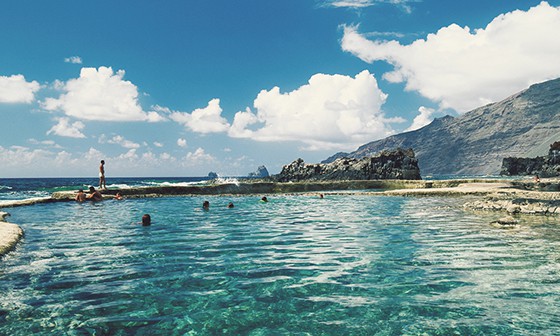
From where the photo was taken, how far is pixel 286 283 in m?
9.67

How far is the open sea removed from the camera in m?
7.07

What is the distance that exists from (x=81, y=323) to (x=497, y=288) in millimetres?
8756

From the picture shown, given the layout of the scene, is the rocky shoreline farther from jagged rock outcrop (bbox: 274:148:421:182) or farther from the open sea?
jagged rock outcrop (bbox: 274:148:421:182)

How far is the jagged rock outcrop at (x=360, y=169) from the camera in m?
103

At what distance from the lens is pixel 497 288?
904cm

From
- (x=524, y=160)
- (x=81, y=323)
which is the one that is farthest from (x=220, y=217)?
(x=524, y=160)

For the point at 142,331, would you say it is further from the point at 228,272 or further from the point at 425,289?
the point at 425,289

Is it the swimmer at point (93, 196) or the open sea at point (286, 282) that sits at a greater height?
the swimmer at point (93, 196)

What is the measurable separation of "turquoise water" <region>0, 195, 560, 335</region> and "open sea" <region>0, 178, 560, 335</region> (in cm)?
4

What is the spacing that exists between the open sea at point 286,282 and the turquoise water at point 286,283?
4cm

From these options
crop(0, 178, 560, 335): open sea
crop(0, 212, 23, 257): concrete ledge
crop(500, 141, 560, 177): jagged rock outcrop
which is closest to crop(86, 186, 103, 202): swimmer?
crop(0, 212, 23, 257): concrete ledge

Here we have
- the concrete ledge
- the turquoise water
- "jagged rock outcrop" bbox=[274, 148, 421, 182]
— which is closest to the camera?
the turquoise water

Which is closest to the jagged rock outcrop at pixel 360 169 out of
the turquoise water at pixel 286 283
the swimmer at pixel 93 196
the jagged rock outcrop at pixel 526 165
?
the jagged rock outcrop at pixel 526 165

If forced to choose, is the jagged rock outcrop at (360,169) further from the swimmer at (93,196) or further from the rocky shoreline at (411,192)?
the swimmer at (93,196)
